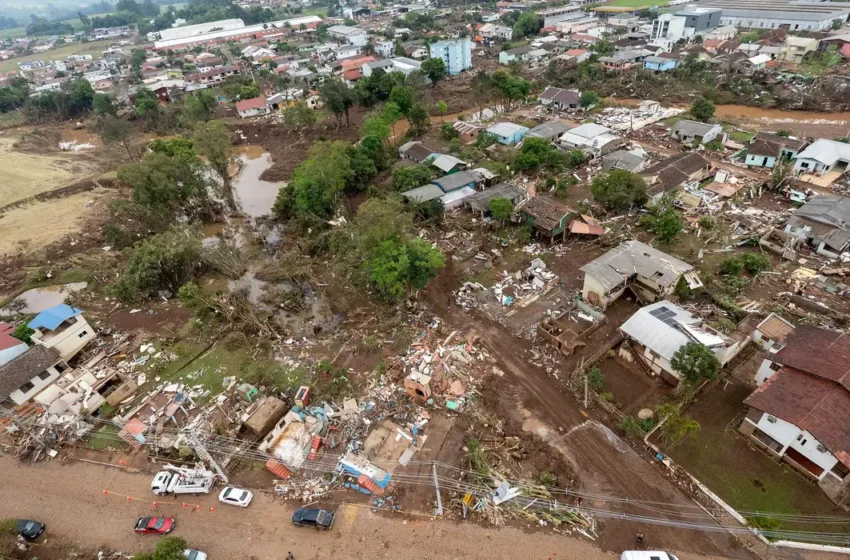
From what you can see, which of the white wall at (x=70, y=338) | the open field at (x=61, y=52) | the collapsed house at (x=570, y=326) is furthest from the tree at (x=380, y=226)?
the open field at (x=61, y=52)

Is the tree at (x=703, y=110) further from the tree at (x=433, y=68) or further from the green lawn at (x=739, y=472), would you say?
the green lawn at (x=739, y=472)

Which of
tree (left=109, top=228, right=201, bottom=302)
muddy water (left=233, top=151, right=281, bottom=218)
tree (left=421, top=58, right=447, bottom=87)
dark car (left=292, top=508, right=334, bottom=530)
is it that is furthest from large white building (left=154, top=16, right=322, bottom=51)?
dark car (left=292, top=508, right=334, bottom=530)

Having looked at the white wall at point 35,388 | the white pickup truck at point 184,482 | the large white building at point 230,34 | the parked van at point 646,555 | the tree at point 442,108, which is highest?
the large white building at point 230,34

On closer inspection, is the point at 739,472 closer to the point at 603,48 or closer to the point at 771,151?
the point at 771,151

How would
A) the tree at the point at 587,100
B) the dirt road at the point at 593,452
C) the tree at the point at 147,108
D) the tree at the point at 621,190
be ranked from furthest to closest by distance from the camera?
1. the tree at the point at 147,108
2. the tree at the point at 587,100
3. the tree at the point at 621,190
4. the dirt road at the point at 593,452

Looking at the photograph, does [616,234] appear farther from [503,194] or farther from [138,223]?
[138,223]

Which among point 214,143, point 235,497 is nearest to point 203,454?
point 235,497
